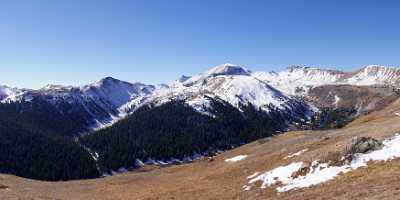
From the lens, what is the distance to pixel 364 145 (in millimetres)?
42250

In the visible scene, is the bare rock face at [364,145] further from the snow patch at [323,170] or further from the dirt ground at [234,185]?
the dirt ground at [234,185]

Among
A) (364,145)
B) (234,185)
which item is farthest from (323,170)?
(234,185)

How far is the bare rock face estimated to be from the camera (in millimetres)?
41781

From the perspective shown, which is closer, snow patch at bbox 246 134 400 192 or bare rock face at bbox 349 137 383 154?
snow patch at bbox 246 134 400 192

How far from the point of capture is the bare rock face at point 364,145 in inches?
1645

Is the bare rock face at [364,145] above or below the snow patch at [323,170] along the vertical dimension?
above

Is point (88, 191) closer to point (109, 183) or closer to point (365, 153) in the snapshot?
point (109, 183)

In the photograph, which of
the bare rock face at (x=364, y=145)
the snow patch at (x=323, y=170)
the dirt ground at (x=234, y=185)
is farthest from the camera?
the bare rock face at (x=364, y=145)

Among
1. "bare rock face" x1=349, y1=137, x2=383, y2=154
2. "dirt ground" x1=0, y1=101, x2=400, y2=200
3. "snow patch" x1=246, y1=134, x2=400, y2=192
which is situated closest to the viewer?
"dirt ground" x1=0, y1=101, x2=400, y2=200

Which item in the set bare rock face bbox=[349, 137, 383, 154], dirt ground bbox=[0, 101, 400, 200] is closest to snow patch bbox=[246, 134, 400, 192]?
bare rock face bbox=[349, 137, 383, 154]

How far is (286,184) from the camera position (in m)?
40.7

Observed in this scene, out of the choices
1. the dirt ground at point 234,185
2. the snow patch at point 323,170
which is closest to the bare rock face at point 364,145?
the snow patch at point 323,170

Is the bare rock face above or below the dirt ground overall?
above

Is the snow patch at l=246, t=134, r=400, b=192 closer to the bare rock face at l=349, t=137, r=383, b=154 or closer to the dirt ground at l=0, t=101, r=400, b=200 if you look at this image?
the bare rock face at l=349, t=137, r=383, b=154
